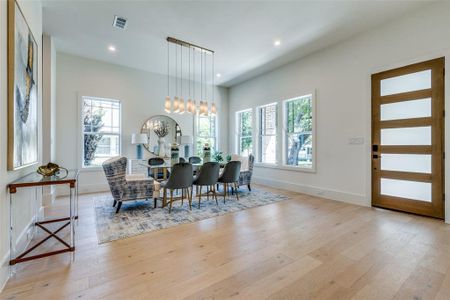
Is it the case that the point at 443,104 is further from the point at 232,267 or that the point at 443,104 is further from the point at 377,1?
the point at 232,267

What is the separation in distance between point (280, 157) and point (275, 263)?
3.84 m

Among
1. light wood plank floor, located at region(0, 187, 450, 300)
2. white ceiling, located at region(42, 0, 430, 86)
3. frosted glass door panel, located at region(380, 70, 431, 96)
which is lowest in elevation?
light wood plank floor, located at region(0, 187, 450, 300)

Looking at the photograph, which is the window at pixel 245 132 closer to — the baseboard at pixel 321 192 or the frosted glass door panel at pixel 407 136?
the baseboard at pixel 321 192

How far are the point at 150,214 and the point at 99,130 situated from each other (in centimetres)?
315

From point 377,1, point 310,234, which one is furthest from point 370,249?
point 377,1

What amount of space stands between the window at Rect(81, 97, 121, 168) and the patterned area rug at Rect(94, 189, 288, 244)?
1.23 m

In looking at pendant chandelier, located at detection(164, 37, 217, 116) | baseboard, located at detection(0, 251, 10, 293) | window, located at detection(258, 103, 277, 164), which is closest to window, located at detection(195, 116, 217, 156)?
pendant chandelier, located at detection(164, 37, 217, 116)

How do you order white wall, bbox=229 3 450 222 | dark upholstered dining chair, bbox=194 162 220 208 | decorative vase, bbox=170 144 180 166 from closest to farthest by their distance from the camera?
1. white wall, bbox=229 3 450 222
2. dark upholstered dining chair, bbox=194 162 220 208
3. decorative vase, bbox=170 144 180 166

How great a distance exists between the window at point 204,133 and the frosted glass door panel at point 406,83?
4.82 meters

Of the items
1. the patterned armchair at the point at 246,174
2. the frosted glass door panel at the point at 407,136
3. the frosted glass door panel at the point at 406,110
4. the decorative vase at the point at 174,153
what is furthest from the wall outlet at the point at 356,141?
the decorative vase at the point at 174,153

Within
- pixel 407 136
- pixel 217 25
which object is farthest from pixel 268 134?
pixel 217 25

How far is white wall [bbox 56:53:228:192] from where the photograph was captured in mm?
4770

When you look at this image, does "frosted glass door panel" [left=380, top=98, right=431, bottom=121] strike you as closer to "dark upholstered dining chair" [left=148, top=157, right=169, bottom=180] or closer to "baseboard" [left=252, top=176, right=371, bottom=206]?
"baseboard" [left=252, top=176, right=371, bottom=206]

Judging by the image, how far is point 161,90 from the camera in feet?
20.0
